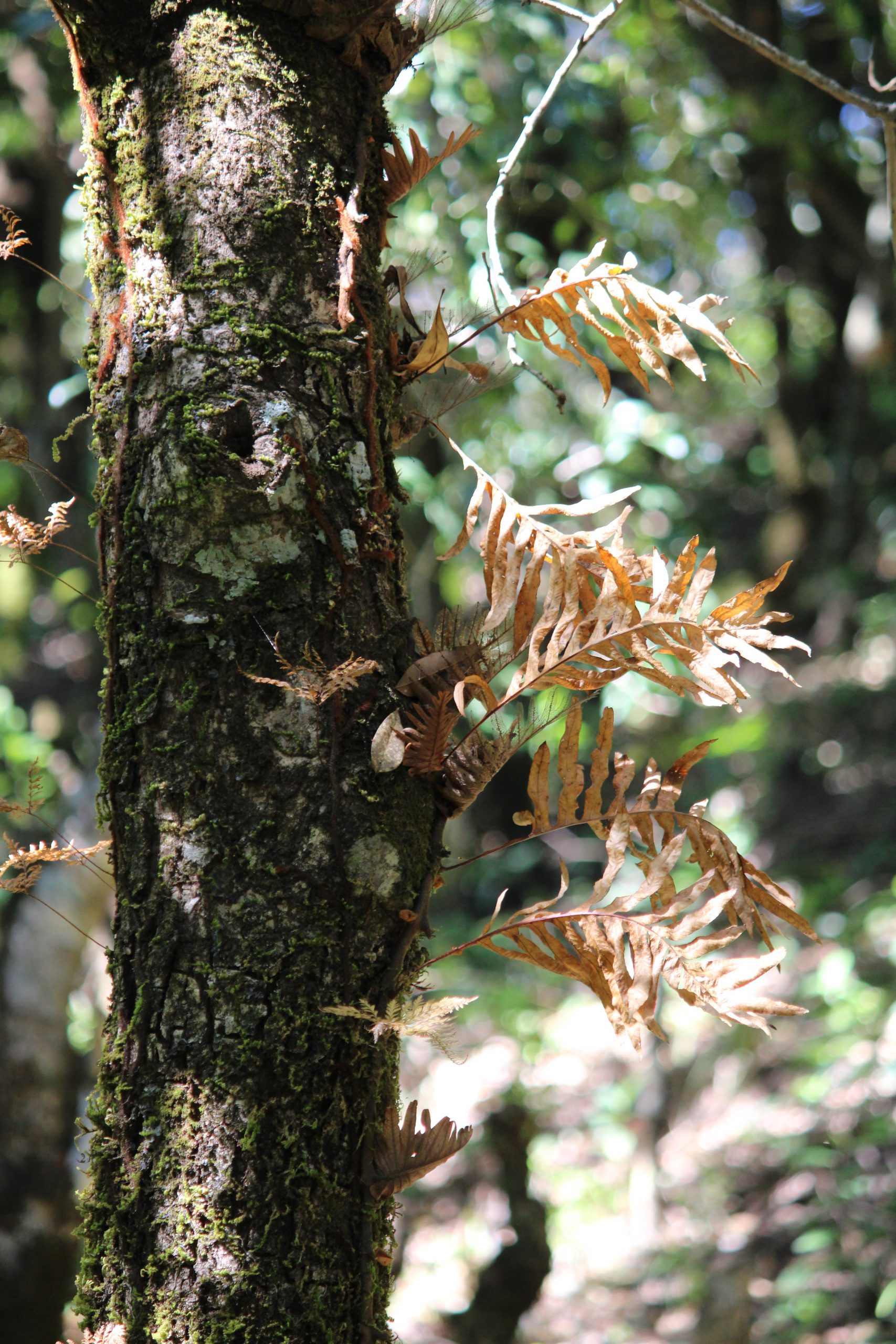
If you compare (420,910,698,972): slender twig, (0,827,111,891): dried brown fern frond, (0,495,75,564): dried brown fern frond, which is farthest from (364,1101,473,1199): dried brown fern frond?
(0,495,75,564): dried brown fern frond

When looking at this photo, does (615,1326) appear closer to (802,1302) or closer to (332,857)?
(802,1302)

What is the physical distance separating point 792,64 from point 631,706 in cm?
285

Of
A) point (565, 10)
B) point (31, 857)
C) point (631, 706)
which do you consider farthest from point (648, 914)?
point (631, 706)

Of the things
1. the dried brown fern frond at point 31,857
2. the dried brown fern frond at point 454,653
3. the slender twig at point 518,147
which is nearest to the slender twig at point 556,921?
the dried brown fern frond at point 454,653

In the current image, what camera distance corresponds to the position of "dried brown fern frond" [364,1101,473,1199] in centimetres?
92

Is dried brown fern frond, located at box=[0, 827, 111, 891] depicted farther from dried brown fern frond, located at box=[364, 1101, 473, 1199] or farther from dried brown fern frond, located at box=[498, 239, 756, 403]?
dried brown fern frond, located at box=[498, 239, 756, 403]

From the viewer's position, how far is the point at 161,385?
3.21 ft

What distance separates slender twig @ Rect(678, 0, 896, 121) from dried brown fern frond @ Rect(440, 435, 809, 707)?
598mm

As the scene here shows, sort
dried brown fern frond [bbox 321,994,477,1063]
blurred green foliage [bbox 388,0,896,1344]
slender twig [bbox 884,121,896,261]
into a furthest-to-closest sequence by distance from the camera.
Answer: blurred green foliage [bbox 388,0,896,1344] < slender twig [bbox 884,121,896,261] < dried brown fern frond [bbox 321,994,477,1063]

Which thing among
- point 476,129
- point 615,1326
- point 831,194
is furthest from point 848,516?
point 476,129

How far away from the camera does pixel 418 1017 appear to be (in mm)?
877

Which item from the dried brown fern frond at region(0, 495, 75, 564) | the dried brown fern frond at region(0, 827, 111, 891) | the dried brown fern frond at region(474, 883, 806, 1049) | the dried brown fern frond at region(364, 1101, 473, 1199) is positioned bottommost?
the dried brown fern frond at region(364, 1101, 473, 1199)

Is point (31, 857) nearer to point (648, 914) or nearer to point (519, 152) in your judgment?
point (648, 914)

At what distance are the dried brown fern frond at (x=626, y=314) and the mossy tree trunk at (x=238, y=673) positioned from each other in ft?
0.60
